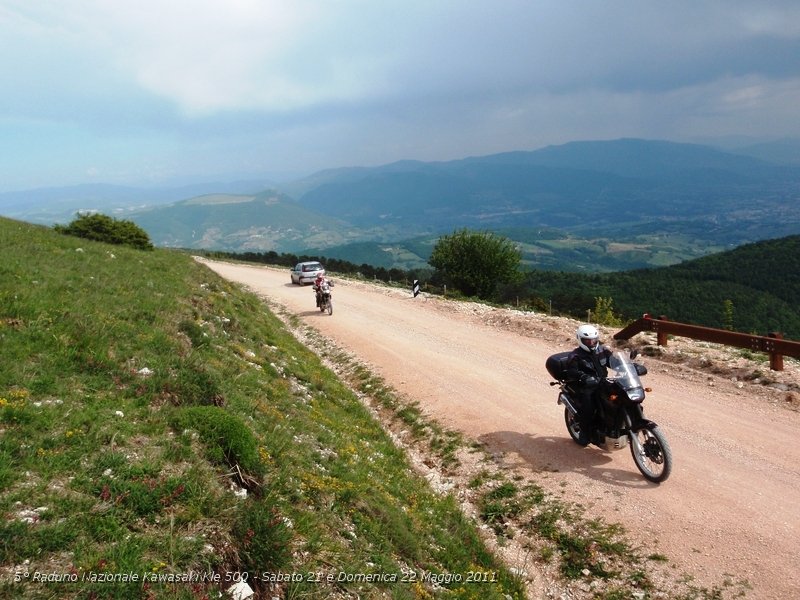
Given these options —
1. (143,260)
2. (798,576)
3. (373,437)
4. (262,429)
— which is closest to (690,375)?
(798,576)

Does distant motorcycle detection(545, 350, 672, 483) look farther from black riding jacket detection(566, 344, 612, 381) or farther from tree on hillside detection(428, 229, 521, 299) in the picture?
tree on hillside detection(428, 229, 521, 299)

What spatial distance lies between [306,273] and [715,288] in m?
84.3

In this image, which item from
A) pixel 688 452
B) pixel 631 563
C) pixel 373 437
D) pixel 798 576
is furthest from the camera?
pixel 373 437

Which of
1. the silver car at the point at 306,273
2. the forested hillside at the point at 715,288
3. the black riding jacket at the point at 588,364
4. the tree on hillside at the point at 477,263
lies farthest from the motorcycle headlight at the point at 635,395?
the forested hillside at the point at 715,288

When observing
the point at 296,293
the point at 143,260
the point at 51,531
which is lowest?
the point at 296,293

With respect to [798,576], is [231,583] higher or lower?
higher

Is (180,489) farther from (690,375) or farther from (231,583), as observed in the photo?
(690,375)

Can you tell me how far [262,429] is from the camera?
22.3ft

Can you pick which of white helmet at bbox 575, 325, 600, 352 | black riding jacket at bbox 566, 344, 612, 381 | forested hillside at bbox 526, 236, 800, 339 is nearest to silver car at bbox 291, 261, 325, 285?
black riding jacket at bbox 566, 344, 612, 381

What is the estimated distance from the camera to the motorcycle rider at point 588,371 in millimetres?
7875

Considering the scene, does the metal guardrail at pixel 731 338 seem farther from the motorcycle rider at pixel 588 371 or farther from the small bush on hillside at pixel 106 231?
the small bush on hillside at pixel 106 231

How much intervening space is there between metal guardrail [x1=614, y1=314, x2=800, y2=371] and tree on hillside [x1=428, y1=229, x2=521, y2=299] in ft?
96.8

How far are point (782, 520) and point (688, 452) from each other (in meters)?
2.04

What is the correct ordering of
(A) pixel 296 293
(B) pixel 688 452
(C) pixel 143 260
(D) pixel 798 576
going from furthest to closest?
(A) pixel 296 293, (C) pixel 143 260, (B) pixel 688 452, (D) pixel 798 576
